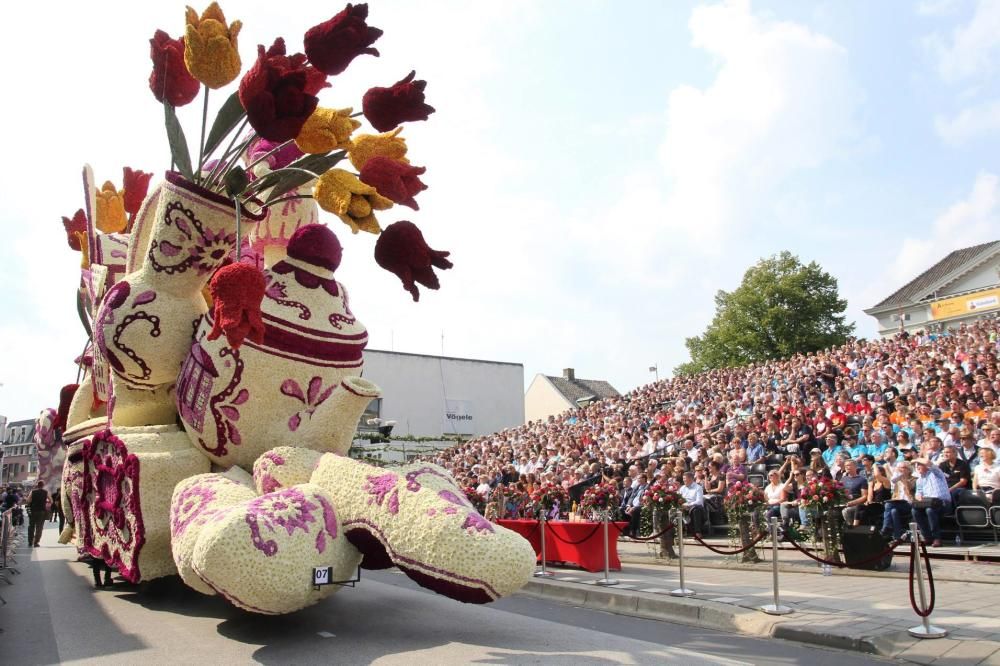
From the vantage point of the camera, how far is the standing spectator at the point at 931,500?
9812 millimetres

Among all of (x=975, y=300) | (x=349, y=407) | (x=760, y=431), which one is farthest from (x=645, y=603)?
(x=975, y=300)

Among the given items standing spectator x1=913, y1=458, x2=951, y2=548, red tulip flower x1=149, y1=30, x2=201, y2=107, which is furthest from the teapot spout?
standing spectator x1=913, y1=458, x2=951, y2=548

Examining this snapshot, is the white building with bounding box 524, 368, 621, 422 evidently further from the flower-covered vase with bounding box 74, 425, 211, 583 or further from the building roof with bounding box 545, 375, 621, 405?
the flower-covered vase with bounding box 74, 425, 211, 583

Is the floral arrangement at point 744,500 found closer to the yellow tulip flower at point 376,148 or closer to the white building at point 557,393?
the yellow tulip flower at point 376,148

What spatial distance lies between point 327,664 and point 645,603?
165 inches

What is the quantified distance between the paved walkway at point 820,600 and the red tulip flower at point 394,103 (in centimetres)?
557

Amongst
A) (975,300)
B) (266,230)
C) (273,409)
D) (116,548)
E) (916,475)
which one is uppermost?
(975,300)

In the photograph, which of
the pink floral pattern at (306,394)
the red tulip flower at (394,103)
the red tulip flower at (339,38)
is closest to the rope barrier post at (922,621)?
the pink floral pattern at (306,394)

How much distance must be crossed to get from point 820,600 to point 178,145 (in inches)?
306

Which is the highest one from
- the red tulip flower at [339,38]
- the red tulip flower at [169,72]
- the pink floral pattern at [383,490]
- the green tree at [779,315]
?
the green tree at [779,315]

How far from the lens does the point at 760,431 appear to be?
1525 centimetres

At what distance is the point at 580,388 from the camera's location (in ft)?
174

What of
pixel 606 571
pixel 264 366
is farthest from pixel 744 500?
pixel 264 366

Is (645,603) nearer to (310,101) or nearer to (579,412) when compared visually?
(310,101)
